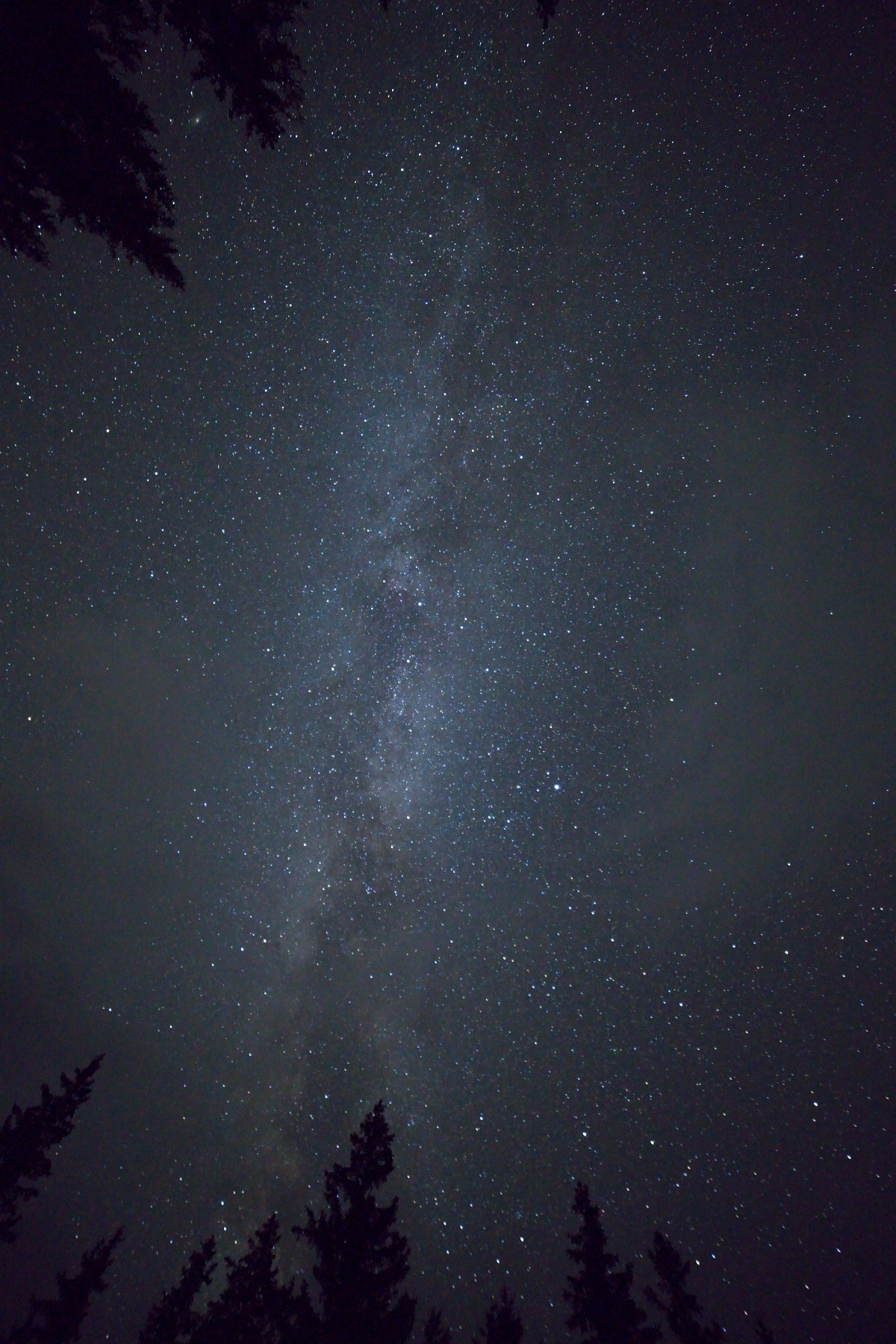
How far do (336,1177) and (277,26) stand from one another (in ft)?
56.4

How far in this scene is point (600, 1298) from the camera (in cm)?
1132

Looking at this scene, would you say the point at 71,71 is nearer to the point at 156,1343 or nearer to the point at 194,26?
the point at 194,26

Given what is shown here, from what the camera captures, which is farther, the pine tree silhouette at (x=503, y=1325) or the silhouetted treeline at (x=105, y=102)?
the pine tree silhouette at (x=503, y=1325)

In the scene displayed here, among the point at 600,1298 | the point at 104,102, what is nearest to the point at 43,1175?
the point at 600,1298

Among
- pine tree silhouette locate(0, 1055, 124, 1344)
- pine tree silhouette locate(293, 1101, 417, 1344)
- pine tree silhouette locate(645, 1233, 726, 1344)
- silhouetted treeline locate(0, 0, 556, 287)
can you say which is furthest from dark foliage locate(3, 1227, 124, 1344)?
silhouetted treeline locate(0, 0, 556, 287)

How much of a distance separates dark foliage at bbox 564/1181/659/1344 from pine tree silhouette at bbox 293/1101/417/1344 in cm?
366

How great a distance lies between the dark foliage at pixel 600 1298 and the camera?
1091 centimetres

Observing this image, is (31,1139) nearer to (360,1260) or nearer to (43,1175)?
(43,1175)

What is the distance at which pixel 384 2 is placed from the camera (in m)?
3.71

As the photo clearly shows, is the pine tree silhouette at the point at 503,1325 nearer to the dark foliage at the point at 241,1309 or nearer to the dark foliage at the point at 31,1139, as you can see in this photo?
the dark foliage at the point at 241,1309

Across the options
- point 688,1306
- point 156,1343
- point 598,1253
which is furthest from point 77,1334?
point 688,1306

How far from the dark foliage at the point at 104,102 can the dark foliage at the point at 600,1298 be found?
724 inches

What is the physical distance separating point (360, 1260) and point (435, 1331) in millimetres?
5712

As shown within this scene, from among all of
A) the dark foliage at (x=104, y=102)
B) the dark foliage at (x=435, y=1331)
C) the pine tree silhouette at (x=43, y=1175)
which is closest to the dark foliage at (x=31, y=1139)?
the pine tree silhouette at (x=43, y=1175)
